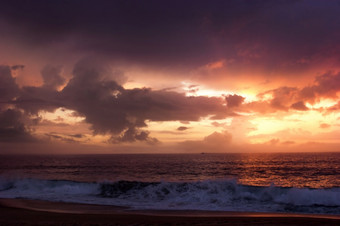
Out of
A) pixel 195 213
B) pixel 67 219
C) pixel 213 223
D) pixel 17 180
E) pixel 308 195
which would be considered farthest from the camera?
pixel 17 180

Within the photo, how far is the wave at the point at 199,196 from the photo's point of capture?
19078 mm

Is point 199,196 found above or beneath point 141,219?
beneath

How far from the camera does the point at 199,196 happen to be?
74.2 ft

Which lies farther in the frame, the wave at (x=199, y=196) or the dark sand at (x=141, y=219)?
the wave at (x=199, y=196)

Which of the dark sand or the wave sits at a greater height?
the dark sand

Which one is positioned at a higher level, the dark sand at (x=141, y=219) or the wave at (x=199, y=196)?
the dark sand at (x=141, y=219)

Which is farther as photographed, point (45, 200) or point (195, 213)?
point (45, 200)

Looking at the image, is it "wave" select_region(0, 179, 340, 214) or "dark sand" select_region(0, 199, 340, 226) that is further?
"wave" select_region(0, 179, 340, 214)

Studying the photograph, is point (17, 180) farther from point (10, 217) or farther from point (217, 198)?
point (217, 198)

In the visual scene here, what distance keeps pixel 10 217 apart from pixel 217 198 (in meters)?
15.5

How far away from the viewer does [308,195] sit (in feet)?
69.6

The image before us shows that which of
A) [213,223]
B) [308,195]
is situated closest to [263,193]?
[308,195]

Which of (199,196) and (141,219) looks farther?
(199,196)

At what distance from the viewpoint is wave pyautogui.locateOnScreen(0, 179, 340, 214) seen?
1908cm
